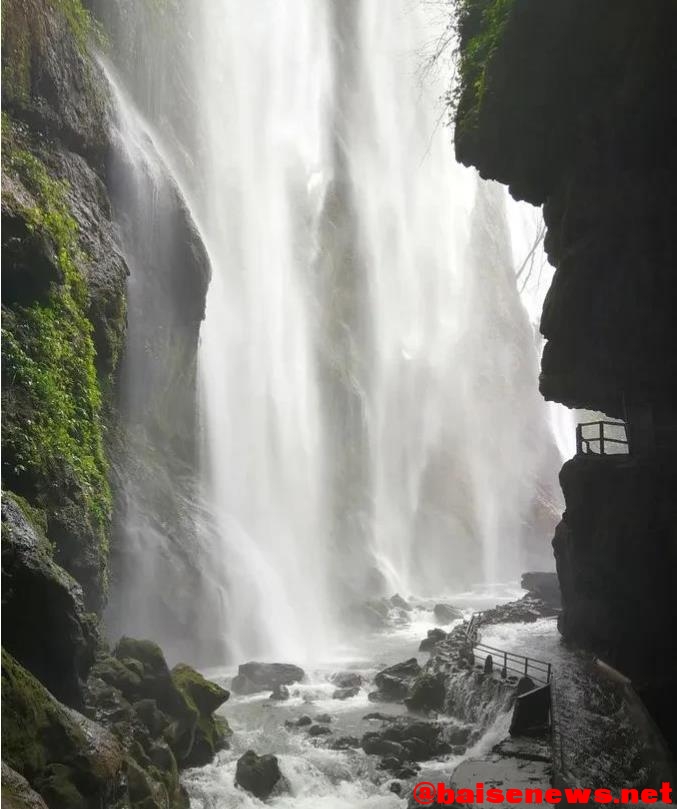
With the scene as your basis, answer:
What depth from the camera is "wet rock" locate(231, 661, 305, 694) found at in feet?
72.2

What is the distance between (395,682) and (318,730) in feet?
14.2

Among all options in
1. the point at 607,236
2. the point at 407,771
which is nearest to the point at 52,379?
the point at 407,771

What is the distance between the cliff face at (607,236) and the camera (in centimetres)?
1655

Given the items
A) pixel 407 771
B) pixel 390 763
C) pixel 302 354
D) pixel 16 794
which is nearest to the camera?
pixel 16 794

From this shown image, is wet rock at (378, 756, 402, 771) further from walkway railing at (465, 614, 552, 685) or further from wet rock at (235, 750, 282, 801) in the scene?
walkway railing at (465, 614, 552, 685)

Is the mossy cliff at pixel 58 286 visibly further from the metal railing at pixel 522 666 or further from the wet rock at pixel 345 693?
the metal railing at pixel 522 666

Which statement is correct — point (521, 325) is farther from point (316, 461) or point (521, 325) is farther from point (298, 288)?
point (316, 461)

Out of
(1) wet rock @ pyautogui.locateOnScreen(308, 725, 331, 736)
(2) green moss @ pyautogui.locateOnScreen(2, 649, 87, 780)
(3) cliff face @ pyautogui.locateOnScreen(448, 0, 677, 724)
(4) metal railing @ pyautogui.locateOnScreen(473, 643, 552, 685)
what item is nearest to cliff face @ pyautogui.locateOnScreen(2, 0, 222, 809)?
(2) green moss @ pyautogui.locateOnScreen(2, 649, 87, 780)

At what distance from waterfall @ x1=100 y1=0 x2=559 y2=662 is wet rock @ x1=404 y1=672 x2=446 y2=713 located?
9.39 meters

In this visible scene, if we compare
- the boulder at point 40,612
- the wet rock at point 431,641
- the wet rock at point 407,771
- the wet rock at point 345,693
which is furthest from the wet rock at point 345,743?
the wet rock at point 431,641

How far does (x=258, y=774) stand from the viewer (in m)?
14.5

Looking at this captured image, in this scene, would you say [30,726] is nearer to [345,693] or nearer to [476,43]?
[345,693]

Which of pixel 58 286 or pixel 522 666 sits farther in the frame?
pixel 522 666

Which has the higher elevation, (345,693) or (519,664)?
(519,664)
